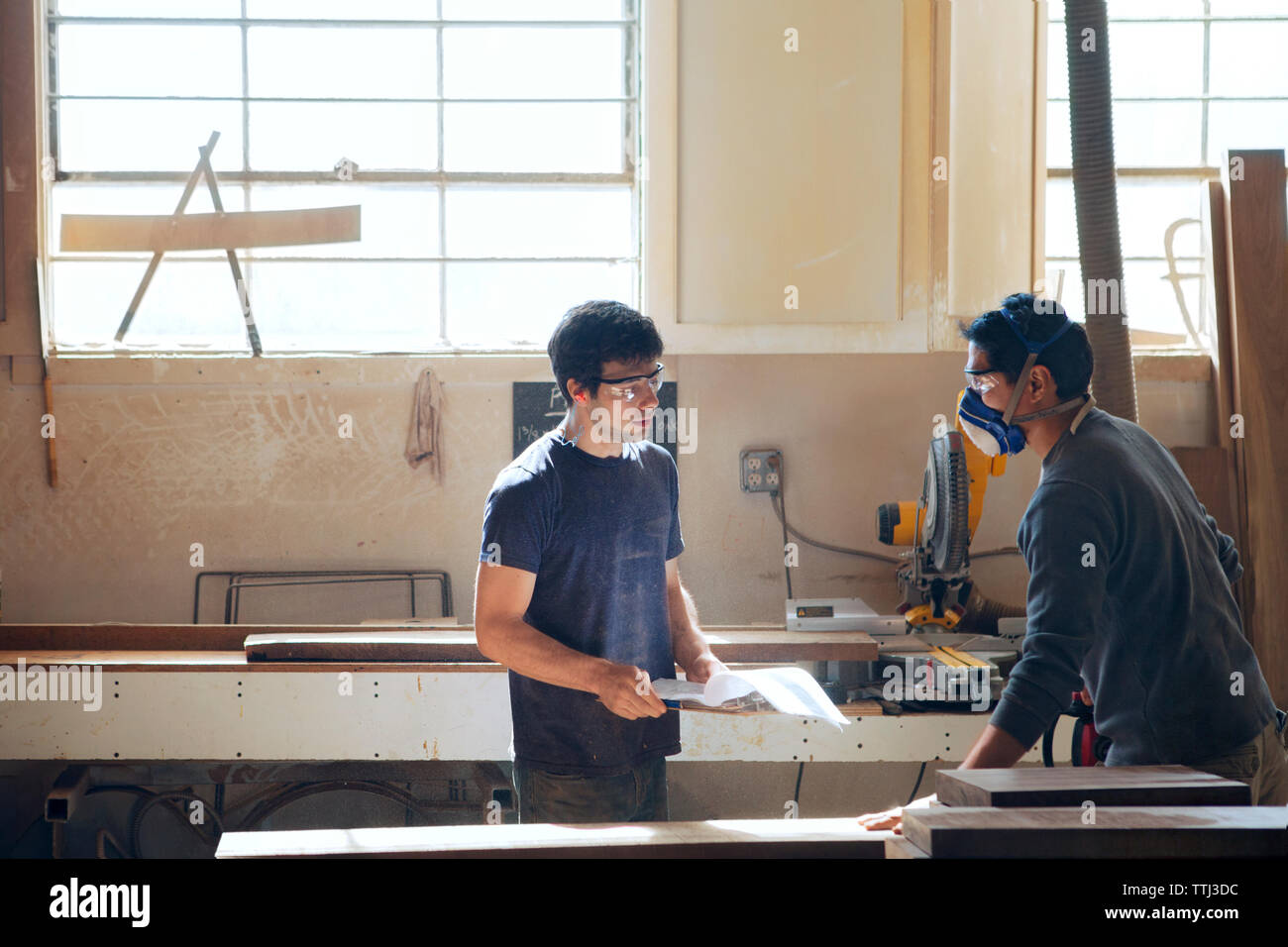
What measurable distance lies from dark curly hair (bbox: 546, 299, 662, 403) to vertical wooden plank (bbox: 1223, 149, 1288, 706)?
6.83 ft

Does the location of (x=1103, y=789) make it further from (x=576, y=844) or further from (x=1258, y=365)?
(x=1258, y=365)

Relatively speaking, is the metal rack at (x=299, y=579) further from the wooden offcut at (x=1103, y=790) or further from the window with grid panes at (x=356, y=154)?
the wooden offcut at (x=1103, y=790)

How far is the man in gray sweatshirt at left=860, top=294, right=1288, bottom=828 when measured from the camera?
137 centimetres

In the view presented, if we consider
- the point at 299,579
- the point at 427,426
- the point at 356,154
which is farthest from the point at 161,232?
the point at 299,579

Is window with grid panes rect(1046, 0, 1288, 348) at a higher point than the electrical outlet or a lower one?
higher

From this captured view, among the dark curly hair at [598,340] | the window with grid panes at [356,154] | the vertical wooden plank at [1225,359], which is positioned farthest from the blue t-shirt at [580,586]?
the vertical wooden plank at [1225,359]

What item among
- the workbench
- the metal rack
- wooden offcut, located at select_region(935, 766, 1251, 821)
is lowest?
the workbench

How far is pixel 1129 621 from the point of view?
4.62ft

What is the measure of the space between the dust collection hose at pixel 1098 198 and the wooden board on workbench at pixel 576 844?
1709mm

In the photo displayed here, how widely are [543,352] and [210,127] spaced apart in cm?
123

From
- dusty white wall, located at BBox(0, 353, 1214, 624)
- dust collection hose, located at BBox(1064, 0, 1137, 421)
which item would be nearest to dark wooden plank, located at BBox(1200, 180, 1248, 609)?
dusty white wall, located at BBox(0, 353, 1214, 624)

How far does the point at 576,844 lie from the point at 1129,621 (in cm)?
79

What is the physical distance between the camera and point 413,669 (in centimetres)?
247

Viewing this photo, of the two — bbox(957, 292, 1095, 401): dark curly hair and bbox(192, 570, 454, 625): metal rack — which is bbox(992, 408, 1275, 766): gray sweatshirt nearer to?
bbox(957, 292, 1095, 401): dark curly hair
